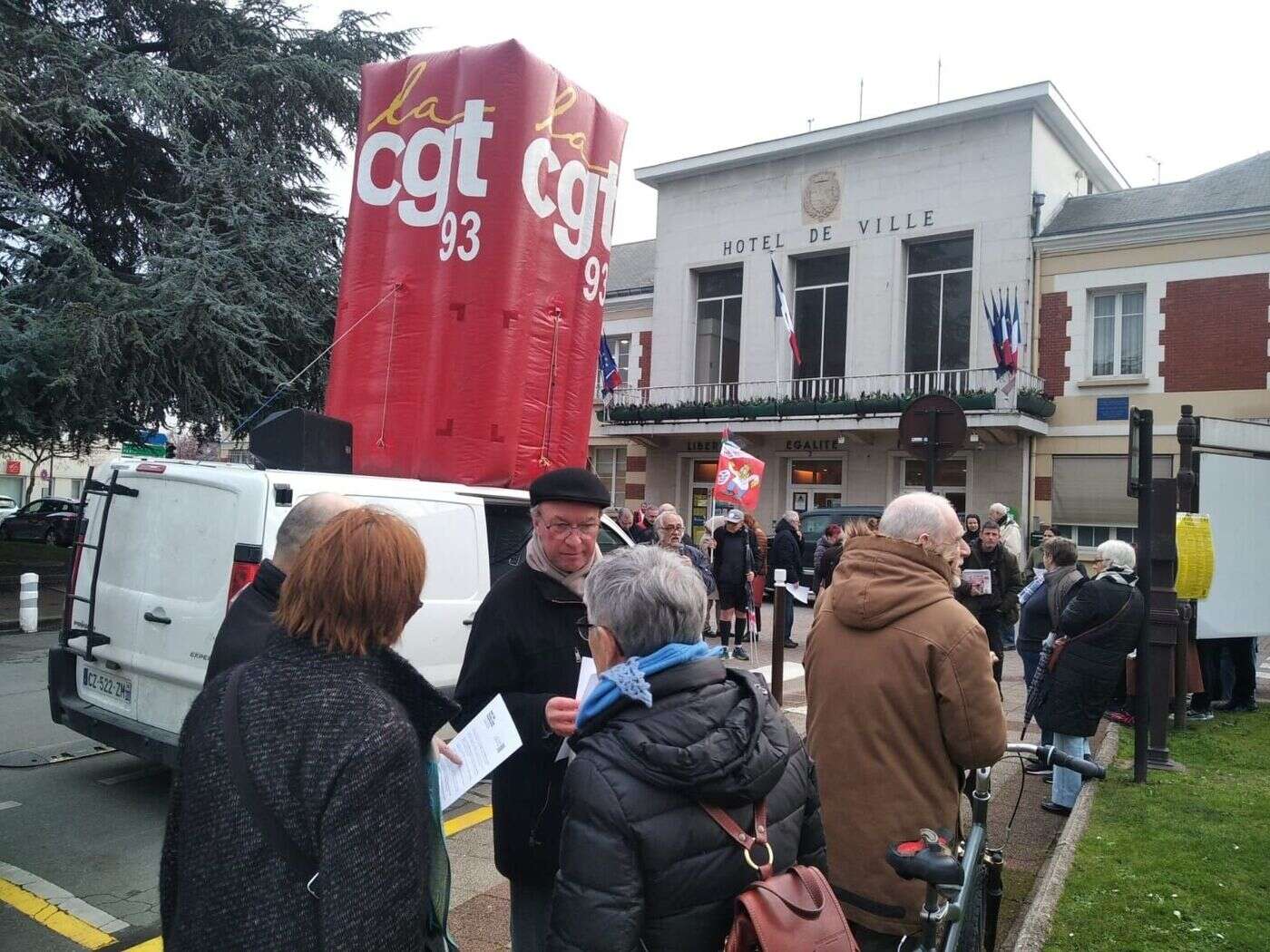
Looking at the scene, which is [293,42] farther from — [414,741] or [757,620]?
[414,741]

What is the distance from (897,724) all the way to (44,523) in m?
31.2

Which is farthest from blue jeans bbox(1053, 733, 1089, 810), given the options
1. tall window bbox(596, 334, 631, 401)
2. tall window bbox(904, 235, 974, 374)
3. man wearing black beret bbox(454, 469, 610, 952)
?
tall window bbox(596, 334, 631, 401)

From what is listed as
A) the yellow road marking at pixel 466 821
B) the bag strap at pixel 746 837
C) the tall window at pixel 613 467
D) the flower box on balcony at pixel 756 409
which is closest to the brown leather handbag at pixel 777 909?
the bag strap at pixel 746 837

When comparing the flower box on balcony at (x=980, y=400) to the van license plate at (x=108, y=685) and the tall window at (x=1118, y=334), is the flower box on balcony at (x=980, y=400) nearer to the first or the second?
the tall window at (x=1118, y=334)

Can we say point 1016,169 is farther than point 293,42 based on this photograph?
Yes

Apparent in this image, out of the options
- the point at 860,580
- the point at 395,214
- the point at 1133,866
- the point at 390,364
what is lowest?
the point at 1133,866

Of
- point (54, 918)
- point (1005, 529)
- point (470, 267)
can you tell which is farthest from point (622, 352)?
point (54, 918)

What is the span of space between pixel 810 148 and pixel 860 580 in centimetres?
2292

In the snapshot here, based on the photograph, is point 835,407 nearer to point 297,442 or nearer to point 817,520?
point 817,520

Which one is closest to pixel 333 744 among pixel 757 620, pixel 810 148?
pixel 757 620

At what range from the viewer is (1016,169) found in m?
21.0

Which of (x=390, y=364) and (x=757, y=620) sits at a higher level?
(x=390, y=364)

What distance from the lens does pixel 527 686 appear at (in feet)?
8.73

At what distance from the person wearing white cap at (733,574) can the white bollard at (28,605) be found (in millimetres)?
8918
